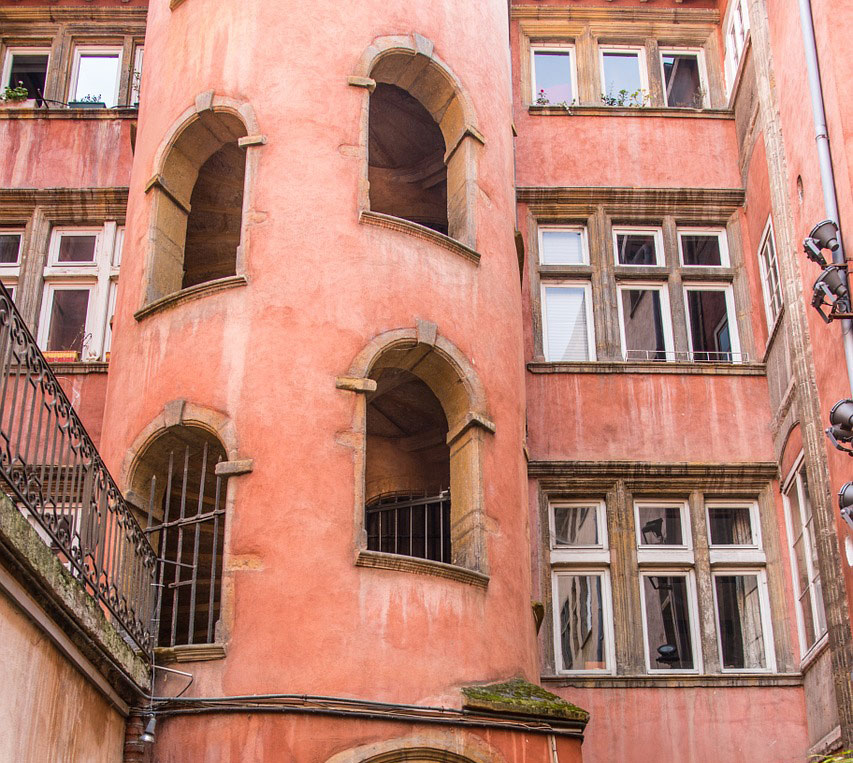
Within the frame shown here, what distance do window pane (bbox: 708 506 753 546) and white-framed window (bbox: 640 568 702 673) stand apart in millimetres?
559

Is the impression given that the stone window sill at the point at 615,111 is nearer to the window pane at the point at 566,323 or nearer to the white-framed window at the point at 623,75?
the white-framed window at the point at 623,75

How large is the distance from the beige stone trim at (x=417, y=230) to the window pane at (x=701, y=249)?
424cm

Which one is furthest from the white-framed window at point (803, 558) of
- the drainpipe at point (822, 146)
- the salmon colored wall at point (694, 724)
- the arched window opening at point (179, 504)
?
the arched window opening at point (179, 504)

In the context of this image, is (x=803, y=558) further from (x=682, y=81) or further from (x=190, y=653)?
(x=682, y=81)

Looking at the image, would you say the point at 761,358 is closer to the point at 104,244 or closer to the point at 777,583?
the point at 777,583

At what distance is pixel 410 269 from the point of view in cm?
1266

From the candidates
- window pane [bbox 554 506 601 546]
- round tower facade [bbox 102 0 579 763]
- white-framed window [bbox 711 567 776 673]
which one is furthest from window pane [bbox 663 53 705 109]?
white-framed window [bbox 711 567 776 673]

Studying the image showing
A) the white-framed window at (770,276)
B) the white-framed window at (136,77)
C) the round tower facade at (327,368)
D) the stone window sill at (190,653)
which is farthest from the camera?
the white-framed window at (136,77)

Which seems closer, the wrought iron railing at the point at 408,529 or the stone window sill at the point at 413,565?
the stone window sill at the point at 413,565

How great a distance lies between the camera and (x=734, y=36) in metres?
17.4

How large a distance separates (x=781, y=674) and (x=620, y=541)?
80.5 inches

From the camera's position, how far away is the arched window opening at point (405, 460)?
14.3 metres

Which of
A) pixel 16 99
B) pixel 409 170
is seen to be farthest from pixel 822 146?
pixel 16 99

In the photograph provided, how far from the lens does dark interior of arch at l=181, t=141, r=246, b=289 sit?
48.2 ft
